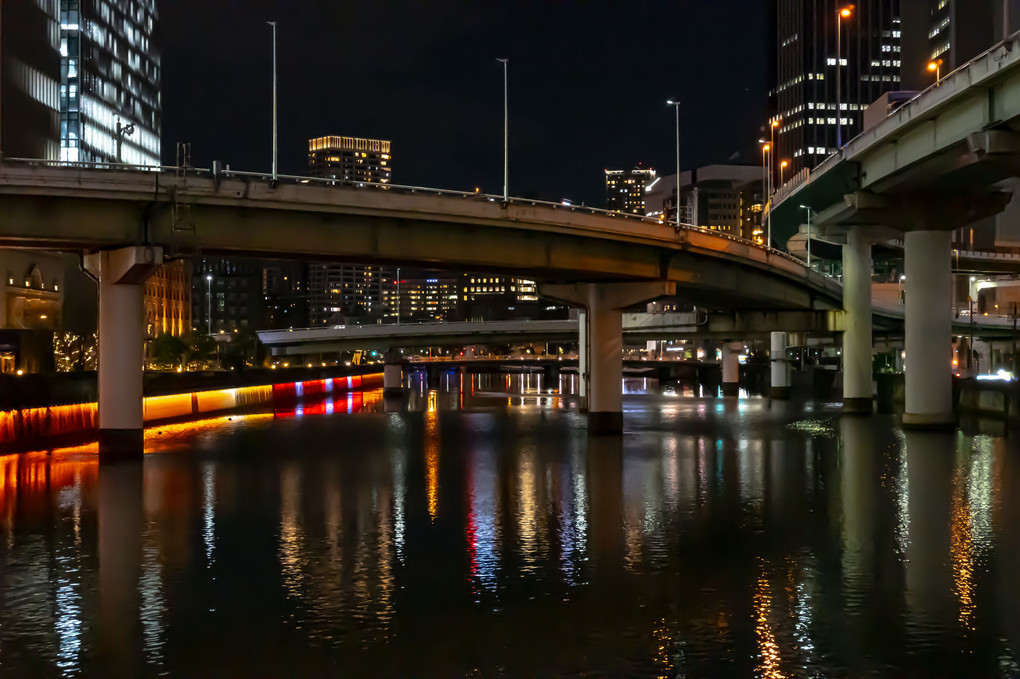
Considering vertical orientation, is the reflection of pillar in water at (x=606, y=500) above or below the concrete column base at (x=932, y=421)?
below

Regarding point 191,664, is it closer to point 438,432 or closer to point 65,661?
point 65,661

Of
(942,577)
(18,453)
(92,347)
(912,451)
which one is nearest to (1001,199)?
(912,451)

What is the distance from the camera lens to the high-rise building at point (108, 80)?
127 metres

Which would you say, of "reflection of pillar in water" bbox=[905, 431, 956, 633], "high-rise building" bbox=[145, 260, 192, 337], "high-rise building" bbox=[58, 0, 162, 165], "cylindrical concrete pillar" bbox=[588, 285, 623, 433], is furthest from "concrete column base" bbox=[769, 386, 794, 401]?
"high-rise building" bbox=[145, 260, 192, 337]

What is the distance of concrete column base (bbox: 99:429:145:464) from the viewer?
39438 mm

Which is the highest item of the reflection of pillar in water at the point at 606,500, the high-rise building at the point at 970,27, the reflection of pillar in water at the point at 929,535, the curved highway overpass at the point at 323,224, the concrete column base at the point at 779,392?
the high-rise building at the point at 970,27

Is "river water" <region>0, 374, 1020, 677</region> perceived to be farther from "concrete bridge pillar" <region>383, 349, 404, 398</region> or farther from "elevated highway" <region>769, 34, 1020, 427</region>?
"concrete bridge pillar" <region>383, 349, 404, 398</region>

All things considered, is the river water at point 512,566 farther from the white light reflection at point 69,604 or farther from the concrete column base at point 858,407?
the concrete column base at point 858,407

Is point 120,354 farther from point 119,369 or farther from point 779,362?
point 779,362

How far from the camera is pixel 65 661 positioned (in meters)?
14.7

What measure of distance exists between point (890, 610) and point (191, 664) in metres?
10.3

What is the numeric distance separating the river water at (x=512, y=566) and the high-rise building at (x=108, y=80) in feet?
299

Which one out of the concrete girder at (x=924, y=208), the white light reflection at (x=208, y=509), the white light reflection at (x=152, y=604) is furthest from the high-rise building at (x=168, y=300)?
the white light reflection at (x=152, y=604)

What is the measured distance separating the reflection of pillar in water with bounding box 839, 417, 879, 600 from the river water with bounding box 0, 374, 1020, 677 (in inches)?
4.3
